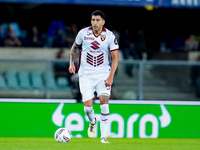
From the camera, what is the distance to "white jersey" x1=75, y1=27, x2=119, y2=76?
8664 mm

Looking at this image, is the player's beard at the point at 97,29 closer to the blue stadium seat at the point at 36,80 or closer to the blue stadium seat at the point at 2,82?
the blue stadium seat at the point at 36,80

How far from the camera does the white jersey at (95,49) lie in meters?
8.66

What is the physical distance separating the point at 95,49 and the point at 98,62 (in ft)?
0.76

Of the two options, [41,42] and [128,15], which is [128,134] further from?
[128,15]

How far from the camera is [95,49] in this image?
28.6 ft

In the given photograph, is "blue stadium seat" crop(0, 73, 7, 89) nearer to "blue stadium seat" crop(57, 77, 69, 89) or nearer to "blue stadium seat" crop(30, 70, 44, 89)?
"blue stadium seat" crop(30, 70, 44, 89)

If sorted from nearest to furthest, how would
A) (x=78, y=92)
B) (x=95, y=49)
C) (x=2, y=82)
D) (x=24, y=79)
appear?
(x=95, y=49), (x=78, y=92), (x=2, y=82), (x=24, y=79)

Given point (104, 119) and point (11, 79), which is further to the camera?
point (11, 79)

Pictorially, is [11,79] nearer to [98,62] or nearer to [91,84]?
[91,84]

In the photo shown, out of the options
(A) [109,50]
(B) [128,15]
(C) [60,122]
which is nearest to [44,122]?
(C) [60,122]

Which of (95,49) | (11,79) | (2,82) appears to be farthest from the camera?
(11,79)

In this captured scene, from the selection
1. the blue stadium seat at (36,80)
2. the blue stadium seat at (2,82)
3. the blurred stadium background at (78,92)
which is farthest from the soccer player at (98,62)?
the blue stadium seat at (2,82)

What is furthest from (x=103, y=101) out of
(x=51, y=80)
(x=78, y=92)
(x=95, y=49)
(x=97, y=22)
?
(x=51, y=80)

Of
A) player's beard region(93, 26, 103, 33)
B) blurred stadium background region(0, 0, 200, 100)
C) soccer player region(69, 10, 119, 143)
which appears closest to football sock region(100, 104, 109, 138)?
soccer player region(69, 10, 119, 143)
